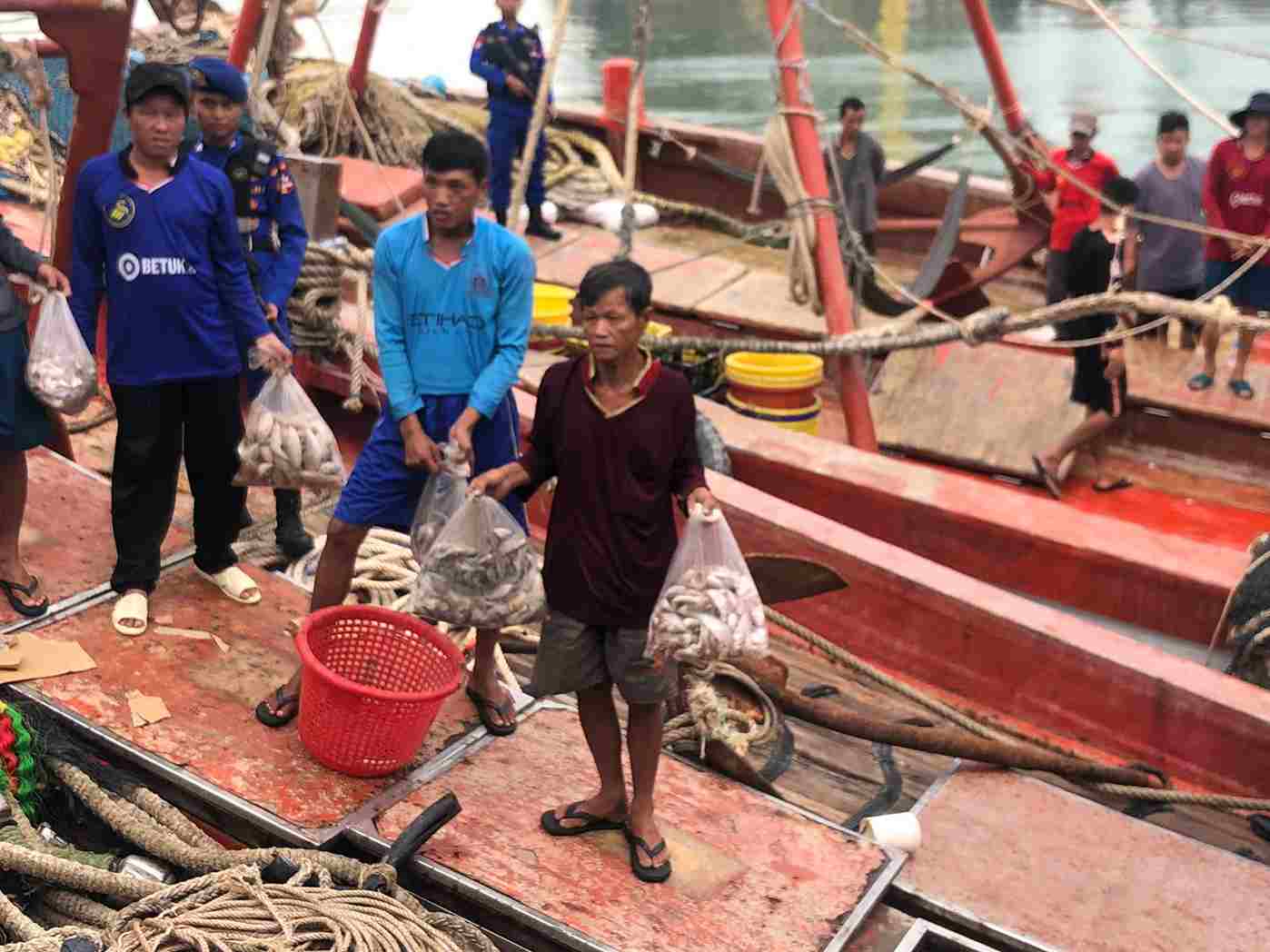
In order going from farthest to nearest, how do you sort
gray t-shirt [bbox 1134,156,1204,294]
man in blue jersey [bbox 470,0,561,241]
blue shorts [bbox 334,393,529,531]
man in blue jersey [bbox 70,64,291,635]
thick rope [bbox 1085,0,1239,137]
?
man in blue jersey [bbox 470,0,561,241]
gray t-shirt [bbox 1134,156,1204,294]
thick rope [bbox 1085,0,1239,137]
man in blue jersey [bbox 70,64,291,635]
blue shorts [bbox 334,393,529,531]

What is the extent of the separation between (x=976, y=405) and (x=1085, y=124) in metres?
1.80

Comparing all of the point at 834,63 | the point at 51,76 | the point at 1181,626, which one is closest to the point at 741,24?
the point at 834,63

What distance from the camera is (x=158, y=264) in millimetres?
3984

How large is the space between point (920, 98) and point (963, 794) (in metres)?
22.7

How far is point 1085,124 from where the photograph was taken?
26.0ft

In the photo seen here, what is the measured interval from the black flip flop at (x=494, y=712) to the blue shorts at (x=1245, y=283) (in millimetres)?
4974

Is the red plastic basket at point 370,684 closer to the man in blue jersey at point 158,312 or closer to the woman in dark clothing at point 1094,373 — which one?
the man in blue jersey at point 158,312

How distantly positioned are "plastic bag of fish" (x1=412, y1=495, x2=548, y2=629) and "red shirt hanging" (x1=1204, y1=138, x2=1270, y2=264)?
Result: 203 inches

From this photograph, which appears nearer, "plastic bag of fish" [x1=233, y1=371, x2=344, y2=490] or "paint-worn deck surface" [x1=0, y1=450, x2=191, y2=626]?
"plastic bag of fish" [x1=233, y1=371, x2=344, y2=490]

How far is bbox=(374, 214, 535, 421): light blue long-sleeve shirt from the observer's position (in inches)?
146

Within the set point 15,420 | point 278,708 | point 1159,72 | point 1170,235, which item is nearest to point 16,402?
point 15,420

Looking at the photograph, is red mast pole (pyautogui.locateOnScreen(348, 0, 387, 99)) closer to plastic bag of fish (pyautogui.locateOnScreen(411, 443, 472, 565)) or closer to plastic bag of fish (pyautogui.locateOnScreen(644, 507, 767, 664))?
plastic bag of fish (pyautogui.locateOnScreen(411, 443, 472, 565))

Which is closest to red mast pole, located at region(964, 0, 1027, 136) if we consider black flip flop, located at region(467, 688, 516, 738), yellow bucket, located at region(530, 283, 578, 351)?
yellow bucket, located at region(530, 283, 578, 351)

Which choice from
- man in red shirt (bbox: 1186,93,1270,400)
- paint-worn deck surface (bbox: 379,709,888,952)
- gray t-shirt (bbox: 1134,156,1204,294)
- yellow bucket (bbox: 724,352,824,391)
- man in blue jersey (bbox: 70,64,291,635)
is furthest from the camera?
gray t-shirt (bbox: 1134,156,1204,294)
